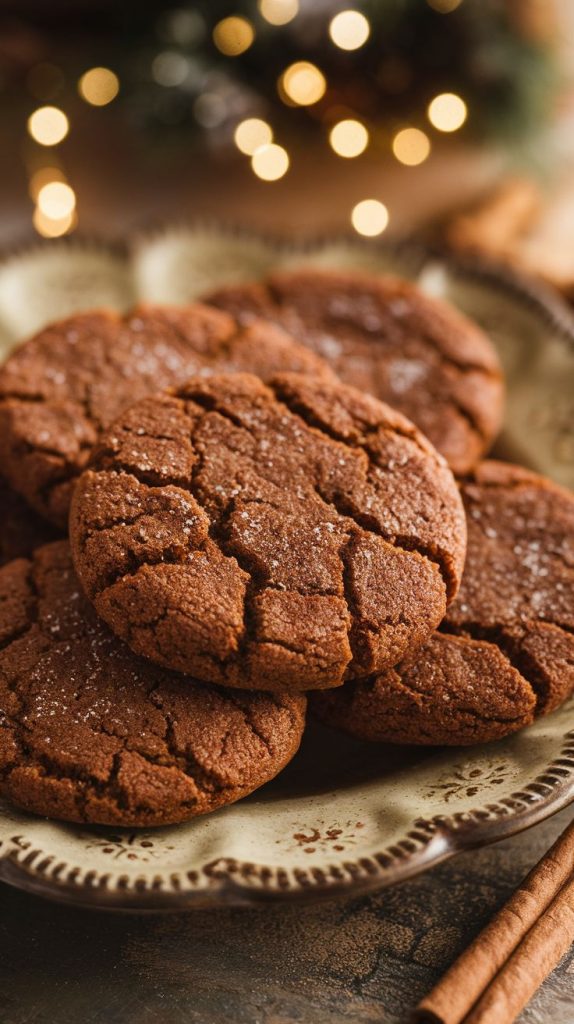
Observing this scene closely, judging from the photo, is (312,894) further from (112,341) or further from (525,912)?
(112,341)

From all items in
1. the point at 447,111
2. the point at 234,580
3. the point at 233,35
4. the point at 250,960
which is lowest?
the point at 250,960

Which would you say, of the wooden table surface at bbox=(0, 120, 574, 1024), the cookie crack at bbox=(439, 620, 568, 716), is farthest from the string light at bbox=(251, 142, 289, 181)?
the wooden table surface at bbox=(0, 120, 574, 1024)

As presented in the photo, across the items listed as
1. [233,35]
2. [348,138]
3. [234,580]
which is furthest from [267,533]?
[348,138]

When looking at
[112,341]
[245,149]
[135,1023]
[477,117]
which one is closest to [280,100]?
[245,149]

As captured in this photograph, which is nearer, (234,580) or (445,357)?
(234,580)

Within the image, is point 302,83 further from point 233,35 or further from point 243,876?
point 243,876

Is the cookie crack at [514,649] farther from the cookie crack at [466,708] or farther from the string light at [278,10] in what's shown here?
the string light at [278,10]
